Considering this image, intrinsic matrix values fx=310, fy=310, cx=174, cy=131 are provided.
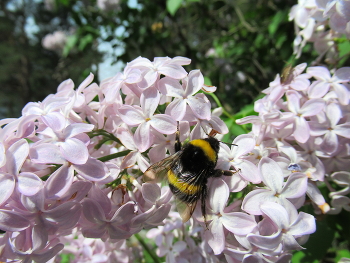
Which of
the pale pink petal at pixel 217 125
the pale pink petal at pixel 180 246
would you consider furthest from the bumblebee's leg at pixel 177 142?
the pale pink petal at pixel 180 246

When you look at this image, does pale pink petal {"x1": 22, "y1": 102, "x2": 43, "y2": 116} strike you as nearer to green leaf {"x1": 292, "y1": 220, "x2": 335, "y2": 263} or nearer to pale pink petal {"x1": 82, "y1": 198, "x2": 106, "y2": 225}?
pale pink petal {"x1": 82, "y1": 198, "x2": 106, "y2": 225}

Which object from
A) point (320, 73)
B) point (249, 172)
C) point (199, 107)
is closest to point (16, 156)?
point (199, 107)

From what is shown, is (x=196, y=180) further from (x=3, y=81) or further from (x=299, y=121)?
(x=3, y=81)

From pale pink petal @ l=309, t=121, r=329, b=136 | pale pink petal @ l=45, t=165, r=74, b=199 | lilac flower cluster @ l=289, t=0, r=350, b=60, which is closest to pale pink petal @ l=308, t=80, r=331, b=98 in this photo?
pale pink petal @ l=309, t=121, r=329, b=136

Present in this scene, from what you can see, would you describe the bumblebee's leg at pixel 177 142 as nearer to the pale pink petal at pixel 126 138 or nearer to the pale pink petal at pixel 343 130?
the pale pink petal at pixel 126 138

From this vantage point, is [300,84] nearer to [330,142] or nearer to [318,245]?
[330,142]

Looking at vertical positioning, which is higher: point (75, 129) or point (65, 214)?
point (75, 129)
